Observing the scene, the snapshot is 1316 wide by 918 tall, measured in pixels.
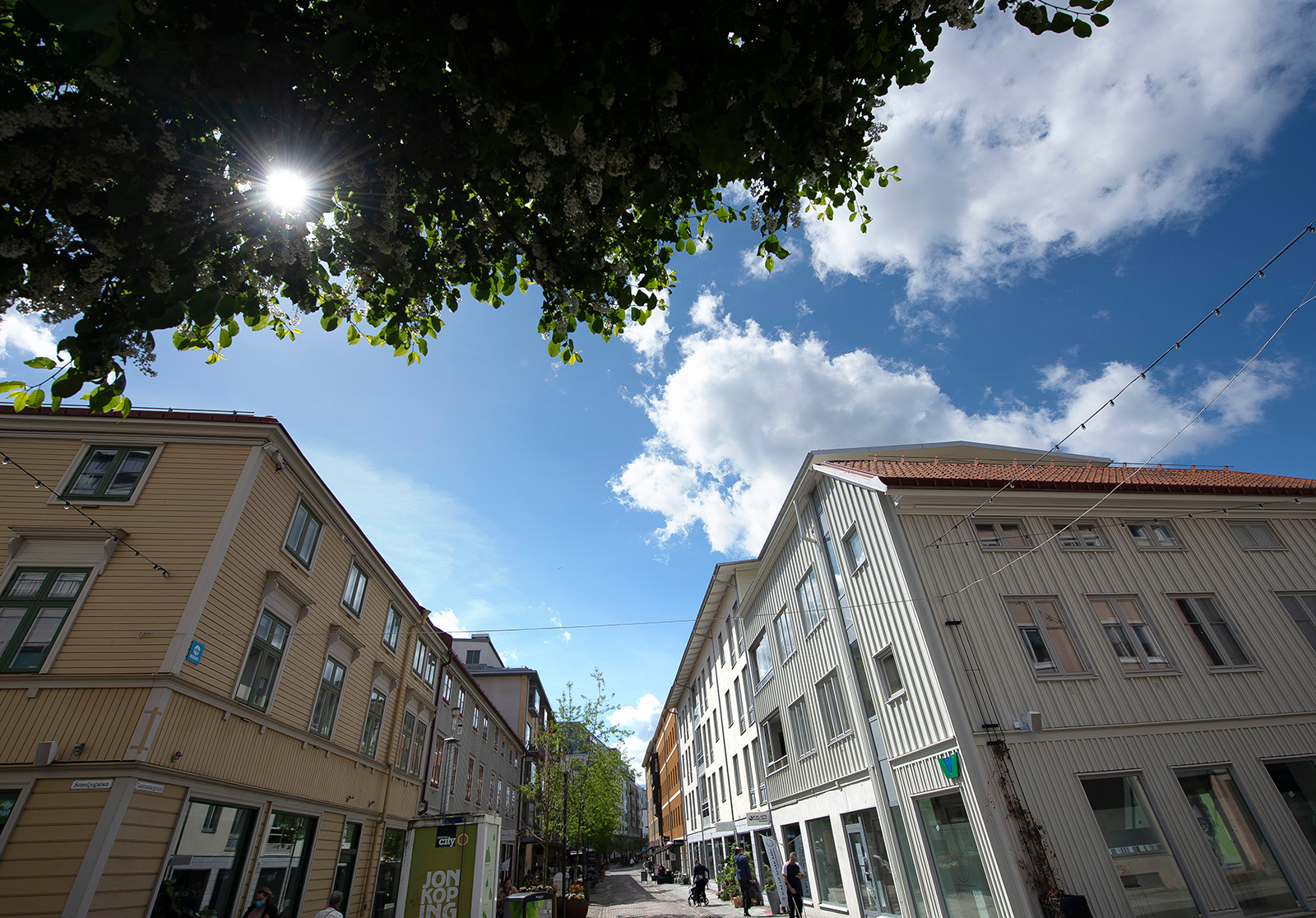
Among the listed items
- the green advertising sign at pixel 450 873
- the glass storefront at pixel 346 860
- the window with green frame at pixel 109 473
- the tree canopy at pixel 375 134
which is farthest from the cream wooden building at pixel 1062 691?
the window with green frame at pixel 109 473

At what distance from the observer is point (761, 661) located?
23.0 m

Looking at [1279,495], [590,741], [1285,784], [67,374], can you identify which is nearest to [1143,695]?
[1285,784]

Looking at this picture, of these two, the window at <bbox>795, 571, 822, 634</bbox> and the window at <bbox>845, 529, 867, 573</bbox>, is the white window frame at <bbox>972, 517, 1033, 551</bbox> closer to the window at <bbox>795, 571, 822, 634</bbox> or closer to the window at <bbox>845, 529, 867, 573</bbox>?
the window at <bbox>845, 529, 867, 573</bbox>

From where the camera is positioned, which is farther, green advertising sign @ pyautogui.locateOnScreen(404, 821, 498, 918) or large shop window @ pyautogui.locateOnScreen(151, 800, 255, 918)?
green advertising sign @ pyautogui.locateOnScreen(404, 821, 498, 918)

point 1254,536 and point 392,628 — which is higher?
point 392,628

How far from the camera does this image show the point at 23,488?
10.2 metres

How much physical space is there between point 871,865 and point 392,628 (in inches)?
581

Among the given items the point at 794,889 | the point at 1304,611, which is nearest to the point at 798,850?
the point at 794,889

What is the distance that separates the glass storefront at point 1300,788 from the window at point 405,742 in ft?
69.4

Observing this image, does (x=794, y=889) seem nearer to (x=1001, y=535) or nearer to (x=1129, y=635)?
(x=1129, y=635)

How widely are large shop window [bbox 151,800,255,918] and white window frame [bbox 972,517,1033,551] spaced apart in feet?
50.9

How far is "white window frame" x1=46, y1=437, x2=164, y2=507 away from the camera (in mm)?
10258

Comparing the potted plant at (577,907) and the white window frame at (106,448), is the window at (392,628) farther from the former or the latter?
→ the potted plant at (577,907)

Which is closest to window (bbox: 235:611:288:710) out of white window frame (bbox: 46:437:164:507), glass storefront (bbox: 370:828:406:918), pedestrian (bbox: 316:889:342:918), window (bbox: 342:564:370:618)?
window (bbox: 342:564:370:618)
